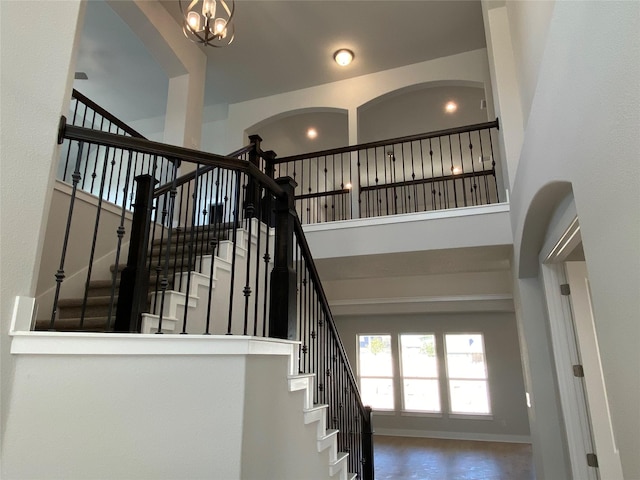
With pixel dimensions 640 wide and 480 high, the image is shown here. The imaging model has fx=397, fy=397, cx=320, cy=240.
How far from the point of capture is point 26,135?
61.9 inches

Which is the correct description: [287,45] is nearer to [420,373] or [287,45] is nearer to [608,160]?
[608,160]

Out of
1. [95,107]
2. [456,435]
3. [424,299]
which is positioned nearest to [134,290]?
[95,107]

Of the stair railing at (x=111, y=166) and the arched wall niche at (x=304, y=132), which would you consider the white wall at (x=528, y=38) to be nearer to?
the stair railing at (x=111, y=166)

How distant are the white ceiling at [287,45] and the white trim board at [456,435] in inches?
289

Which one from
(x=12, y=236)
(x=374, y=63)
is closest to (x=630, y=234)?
(x=12, y=236)

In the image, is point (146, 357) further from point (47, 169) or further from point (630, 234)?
point (630, 234)

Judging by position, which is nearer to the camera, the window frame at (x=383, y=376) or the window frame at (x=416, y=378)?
the window frame at (x=416, y=378)

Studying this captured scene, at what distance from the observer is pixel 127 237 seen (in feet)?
14.5

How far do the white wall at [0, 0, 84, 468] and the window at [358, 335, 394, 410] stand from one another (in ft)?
27.4

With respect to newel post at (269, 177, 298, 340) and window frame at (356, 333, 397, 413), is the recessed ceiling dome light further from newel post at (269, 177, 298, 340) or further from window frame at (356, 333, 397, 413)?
window frame at (356, 333, 397, 413)

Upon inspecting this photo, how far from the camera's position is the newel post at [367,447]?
3.95 m

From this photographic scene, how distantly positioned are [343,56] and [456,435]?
25.2 ft

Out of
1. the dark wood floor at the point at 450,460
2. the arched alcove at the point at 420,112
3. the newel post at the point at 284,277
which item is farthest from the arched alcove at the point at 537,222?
the arched alcove at the point at 420,112

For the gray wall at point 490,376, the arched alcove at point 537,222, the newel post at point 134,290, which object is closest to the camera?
the arched alcove at point 537,222
